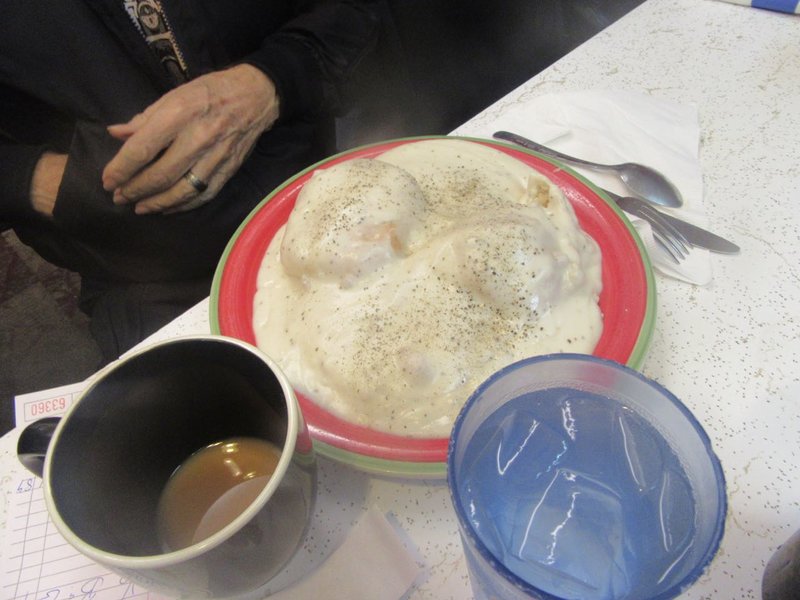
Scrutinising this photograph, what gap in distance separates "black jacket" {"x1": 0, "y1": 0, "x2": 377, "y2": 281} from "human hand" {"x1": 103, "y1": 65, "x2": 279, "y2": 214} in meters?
0.04

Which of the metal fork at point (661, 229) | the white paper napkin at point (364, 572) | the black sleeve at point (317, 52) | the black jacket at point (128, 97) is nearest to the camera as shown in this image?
the white paper napkin at point (364, 572)

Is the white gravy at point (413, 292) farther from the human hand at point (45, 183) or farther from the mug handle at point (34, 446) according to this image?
the human hand at point (45, 183)

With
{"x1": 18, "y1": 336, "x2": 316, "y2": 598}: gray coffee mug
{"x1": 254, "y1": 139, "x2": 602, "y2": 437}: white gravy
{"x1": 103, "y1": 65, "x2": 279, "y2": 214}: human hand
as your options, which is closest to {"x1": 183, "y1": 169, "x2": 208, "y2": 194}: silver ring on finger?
{"x1": 103, "y1": 65, "x2": 279, "y2": 214}: human hand

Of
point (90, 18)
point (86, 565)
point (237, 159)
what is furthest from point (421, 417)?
point (90, 18)

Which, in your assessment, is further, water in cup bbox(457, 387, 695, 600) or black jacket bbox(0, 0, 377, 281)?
black jacket bbox(0, 0, 377, 281)

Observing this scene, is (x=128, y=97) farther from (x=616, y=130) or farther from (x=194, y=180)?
(x=616, y=130)

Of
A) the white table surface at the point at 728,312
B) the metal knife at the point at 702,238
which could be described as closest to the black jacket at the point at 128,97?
the white table surface at the point at 728,312

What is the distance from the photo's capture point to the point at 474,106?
149 centimetres

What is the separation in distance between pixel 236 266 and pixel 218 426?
9.1 inches

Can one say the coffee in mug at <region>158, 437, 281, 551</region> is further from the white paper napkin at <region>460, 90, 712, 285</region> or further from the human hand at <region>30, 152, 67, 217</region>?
the human hand at <region>30, 152, 67, 217</region>

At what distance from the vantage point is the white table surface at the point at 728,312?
1.61 feet

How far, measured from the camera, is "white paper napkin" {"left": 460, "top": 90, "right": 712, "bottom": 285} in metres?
0.80

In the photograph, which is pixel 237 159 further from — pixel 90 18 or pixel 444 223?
pixel 444 223

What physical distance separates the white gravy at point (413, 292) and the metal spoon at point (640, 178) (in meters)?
0.19
